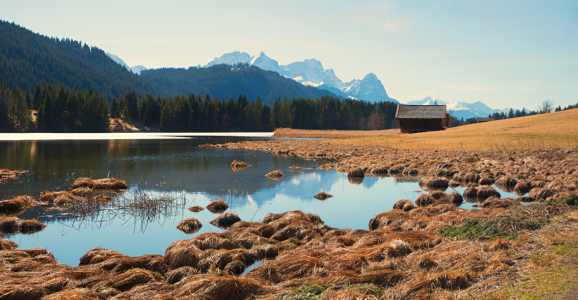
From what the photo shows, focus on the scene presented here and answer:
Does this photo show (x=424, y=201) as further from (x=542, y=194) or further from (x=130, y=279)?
(x=130, y=279)

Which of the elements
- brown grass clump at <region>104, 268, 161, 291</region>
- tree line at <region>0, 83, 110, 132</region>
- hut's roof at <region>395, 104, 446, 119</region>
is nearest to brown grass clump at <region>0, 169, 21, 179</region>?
brown grass clump at <region>104, 268, 161, 291</region>

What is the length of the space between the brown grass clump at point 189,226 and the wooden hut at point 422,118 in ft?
196

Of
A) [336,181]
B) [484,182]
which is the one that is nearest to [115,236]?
[336,181]

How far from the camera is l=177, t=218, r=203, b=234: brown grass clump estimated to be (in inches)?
459

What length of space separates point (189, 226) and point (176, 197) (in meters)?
4.96

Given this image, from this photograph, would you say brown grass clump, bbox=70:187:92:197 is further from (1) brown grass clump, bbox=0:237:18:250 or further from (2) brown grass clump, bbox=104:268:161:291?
(2) brown grass clump, bbox=104:268:161:291

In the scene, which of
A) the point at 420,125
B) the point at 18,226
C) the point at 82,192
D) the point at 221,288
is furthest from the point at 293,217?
the point at 420,125

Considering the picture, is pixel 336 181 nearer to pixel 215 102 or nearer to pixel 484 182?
pixel 484 182

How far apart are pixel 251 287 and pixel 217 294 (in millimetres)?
616

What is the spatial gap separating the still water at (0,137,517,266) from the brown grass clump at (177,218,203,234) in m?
0.23

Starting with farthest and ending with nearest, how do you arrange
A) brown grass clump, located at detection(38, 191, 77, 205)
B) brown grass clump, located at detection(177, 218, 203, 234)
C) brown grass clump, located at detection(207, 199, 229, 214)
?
brown grass clump, located at detection(38, 191, 77, 205)
brown grass clump, located at detection(207, 199, 229, 214)
brown grass clump, located at detection(177, 218, 203, 234)

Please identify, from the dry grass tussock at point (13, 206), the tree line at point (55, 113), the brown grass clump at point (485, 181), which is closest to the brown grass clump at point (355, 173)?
the brown grass clump at point (485, 181)

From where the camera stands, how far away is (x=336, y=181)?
22.7m

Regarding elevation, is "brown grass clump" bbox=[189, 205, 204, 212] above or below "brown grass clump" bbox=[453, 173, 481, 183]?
below
